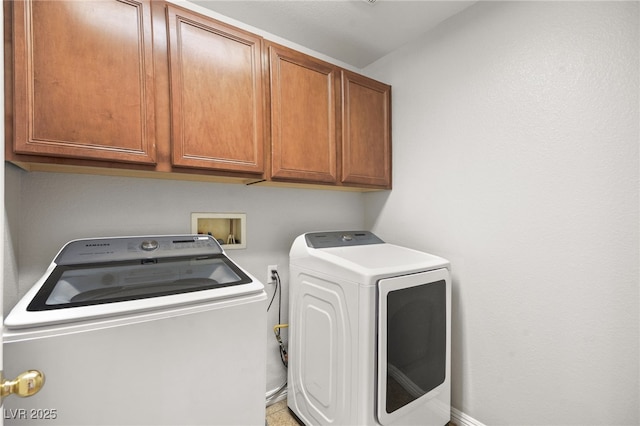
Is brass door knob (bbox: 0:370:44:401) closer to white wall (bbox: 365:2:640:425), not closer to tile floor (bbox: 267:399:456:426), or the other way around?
tile floor (bbox: 267:399:456:426)

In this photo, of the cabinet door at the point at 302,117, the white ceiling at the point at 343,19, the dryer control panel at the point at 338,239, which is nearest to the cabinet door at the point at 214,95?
the cabinet door at the point at 302,117

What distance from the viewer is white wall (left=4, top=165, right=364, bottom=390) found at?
1.31m

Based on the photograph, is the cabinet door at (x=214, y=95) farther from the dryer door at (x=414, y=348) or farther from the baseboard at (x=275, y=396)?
the baseboard at (x=275, y=396)

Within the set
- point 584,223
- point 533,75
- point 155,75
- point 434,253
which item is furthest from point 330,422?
point 533,75

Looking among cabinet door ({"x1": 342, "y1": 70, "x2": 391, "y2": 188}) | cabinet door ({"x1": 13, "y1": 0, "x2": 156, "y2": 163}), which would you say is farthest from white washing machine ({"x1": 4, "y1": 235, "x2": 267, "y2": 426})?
cabinet door ({"x1": 342, "y1": 70, "x2": 391, "y2": 188})

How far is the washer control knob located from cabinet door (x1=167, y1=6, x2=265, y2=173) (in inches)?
16.4

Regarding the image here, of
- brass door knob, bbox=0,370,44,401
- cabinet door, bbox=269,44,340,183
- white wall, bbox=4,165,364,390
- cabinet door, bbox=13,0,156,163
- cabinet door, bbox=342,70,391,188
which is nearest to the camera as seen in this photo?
brass door knob, bbox=0,370,44,401

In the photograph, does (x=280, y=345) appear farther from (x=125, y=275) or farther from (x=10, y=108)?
(x=10, y=108)

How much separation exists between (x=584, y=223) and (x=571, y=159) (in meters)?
0.30

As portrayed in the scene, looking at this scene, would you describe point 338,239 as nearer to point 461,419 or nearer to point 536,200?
point 536,200

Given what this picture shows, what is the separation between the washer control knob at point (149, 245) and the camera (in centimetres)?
138

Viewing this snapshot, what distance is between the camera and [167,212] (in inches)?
65.1

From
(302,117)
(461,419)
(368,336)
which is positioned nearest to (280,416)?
(368,336)

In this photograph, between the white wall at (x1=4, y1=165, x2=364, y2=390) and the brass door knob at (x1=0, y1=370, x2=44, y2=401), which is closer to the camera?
the brass door knob at (x1=0, y1=370, x2=44, y2=401)
